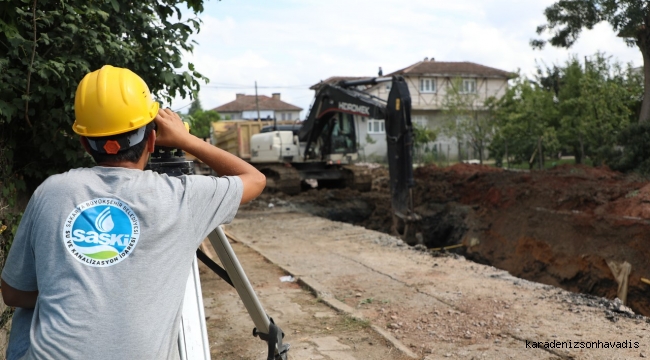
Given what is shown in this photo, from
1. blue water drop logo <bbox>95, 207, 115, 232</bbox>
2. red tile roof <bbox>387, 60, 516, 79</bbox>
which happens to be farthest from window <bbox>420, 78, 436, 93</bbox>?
blue water drop logo <bbox>95, 207, 115, 232</bbox>

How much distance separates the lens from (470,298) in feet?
22.0

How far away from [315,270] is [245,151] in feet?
43.7

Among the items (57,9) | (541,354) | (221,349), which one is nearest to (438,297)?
(541,354)

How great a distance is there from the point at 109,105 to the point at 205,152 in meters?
0.39

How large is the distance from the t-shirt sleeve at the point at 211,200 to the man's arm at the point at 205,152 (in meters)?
0.05

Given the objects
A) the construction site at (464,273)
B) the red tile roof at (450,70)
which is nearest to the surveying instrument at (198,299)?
the construction site at (464,273)

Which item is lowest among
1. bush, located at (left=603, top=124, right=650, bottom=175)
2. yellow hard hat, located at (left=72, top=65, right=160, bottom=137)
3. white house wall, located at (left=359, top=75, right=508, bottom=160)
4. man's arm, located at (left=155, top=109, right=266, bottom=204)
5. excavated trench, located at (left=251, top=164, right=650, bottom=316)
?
excavated trench, located at (left=251, top=164, right=650, bottom=316)

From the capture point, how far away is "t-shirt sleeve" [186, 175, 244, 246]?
2.01 m

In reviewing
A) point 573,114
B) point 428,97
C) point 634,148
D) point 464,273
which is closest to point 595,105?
point 573,114

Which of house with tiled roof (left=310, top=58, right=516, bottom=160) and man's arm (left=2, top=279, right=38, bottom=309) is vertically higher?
house with tiled roof (left=310, top=58, right=516, bottom=160)

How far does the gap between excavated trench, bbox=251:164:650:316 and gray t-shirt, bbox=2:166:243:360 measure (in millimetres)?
8224

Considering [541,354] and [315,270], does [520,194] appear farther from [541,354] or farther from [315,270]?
[541,354]

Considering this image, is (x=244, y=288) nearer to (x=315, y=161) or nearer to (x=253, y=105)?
(x=315, y=161)

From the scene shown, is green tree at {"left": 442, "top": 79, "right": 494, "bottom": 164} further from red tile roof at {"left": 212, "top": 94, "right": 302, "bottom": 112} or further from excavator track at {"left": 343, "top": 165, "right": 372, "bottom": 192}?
red tile roof at {"left": 212, "top": 94, "right": 302, "bottom": 112}
